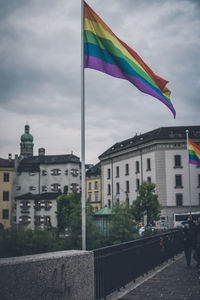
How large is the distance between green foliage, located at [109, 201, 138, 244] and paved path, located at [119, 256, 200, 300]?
12619 mm

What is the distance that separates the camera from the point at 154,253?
13.0 metres

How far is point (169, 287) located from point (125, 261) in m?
1.25

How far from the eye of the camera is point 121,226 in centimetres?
2505

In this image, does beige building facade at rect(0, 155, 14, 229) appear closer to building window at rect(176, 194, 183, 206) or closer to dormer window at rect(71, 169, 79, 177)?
dormer window at rect(71, 169, 79, 177)

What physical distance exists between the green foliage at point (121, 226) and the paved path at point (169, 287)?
12.6m

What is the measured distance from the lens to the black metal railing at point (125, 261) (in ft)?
25.2

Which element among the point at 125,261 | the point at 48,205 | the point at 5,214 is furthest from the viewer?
the point at 5,214

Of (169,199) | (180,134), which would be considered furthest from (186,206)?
(180,134)

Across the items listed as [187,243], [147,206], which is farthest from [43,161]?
[187,243]

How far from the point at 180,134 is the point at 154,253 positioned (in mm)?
47230

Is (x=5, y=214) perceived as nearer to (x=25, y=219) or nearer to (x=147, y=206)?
(x=25, y=219)

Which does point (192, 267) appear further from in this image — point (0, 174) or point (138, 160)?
point (0, 174)

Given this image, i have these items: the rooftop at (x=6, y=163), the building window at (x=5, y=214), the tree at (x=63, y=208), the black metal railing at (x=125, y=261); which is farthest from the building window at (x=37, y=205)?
the black metal railing at (x=125, y=261)

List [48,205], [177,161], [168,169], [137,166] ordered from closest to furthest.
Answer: [168,169] < [177,161] < [137,166] < [48,205]
